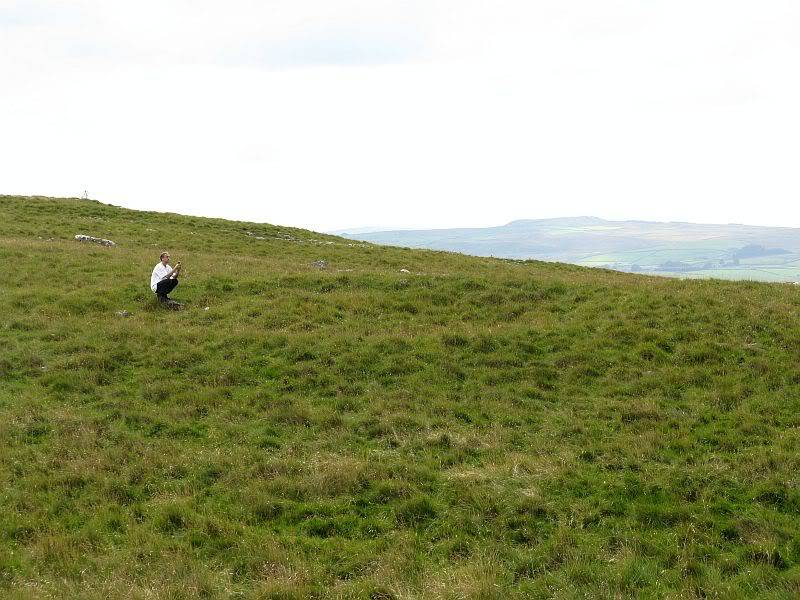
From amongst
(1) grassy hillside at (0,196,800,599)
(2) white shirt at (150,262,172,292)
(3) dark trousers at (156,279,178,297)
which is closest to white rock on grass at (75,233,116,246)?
(1) grassy hillside at (0,196,800,599)

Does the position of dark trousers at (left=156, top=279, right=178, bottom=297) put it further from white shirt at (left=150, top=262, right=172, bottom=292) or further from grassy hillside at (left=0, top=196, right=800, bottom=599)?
grassy hillside at (left=0, top=196, right=800, bottom=599)

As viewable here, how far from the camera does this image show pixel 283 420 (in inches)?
534

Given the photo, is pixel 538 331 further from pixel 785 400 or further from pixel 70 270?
pixel 70 270

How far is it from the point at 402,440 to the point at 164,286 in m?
13.6

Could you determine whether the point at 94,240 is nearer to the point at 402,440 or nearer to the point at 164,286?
the point at 164,286

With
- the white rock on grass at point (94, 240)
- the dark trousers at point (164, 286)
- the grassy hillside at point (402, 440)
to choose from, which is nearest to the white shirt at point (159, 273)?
the dark trousers at point (164, 286)

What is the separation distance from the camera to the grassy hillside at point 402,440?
322 inches

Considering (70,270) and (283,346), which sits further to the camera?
(70,270)

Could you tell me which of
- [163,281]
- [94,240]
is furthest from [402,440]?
[94,240]

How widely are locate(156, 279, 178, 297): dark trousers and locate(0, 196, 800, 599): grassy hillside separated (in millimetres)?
842

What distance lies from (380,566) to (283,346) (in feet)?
35.2

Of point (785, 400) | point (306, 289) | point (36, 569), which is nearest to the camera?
point (36, 569)

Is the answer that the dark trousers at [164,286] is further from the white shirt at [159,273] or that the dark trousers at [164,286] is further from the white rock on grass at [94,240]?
the white rock on grass at [94,240]

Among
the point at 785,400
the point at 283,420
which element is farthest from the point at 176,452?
the point at 785,400
